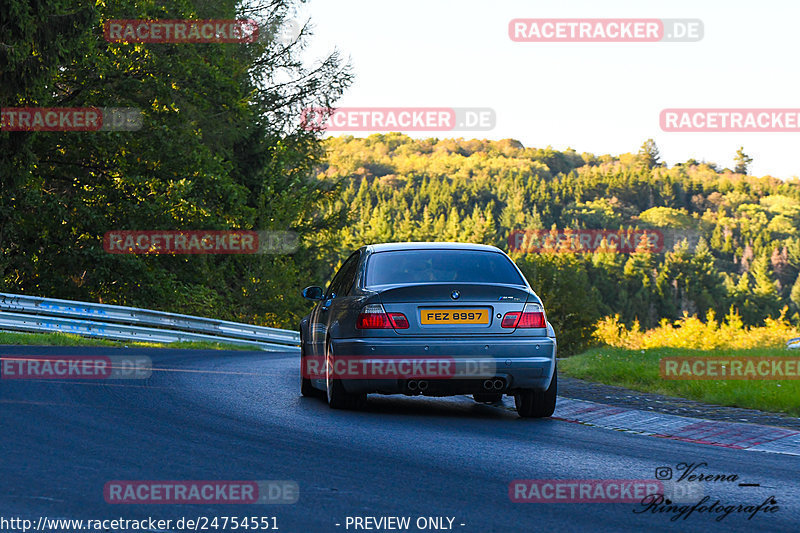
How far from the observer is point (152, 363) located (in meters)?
14.4

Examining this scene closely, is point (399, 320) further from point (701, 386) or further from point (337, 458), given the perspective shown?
point (701, 386)

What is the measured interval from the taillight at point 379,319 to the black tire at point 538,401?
4.72ft

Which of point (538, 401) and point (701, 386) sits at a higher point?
point (538, 401)

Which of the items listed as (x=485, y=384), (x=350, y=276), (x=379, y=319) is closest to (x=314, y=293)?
(x=350, y=276)

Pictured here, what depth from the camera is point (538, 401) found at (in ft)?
30.7

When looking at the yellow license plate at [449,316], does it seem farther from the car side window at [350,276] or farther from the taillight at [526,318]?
the car side window at [350,276]

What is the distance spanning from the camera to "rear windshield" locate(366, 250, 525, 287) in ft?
31.3

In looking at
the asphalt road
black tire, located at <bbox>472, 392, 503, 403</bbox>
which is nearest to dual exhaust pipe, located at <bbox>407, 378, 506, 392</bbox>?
the asphalt road

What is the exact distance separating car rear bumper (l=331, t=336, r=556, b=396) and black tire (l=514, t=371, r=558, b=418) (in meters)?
0.33

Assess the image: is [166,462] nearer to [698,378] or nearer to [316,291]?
[316,291]

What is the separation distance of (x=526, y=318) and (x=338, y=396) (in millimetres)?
1952

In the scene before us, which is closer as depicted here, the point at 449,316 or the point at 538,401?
the point at 449,316

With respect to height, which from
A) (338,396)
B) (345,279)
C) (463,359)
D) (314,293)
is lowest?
(338,396)

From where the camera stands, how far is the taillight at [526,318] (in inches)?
354
